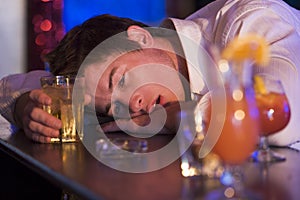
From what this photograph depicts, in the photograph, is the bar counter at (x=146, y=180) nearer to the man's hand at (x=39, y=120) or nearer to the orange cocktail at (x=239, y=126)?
the orange cocktail at (x=239, y=126)

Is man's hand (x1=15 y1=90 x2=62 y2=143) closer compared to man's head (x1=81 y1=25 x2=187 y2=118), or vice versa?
man's hand (x1=15 y1=90 x2=62 y2=143)

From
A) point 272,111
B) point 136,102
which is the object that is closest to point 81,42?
point 136,102

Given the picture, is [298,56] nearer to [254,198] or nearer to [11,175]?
[254,198]

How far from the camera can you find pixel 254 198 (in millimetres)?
731

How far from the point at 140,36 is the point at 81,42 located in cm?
17

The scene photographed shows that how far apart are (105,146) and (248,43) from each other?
1.19ft

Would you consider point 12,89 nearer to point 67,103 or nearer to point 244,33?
point 67,103

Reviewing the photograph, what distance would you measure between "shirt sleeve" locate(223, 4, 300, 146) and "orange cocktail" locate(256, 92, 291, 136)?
14 centimetres

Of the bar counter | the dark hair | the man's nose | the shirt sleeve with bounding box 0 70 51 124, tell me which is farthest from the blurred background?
the bar counter

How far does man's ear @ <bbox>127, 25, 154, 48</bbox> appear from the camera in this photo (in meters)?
1.58

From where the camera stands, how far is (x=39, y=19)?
4.07 meters

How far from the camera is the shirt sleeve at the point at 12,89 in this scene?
1.71 meters

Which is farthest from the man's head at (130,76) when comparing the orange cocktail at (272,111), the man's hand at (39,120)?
the orange cocktail at (272,111)

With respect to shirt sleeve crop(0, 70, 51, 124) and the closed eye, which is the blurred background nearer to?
shirt sleeve crop(0, 70, 51, 124)
